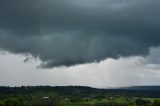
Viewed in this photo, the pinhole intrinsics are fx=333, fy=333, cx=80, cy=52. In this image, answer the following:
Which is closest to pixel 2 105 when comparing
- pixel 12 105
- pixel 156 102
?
pixel 12 105

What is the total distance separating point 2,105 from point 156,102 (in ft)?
297

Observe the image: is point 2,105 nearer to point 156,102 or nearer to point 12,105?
point 12,105

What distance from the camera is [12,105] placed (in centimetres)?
19262

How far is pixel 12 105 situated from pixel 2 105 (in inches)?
249

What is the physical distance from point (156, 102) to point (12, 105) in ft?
279

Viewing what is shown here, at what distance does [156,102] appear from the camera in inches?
7840

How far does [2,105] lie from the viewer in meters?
189
